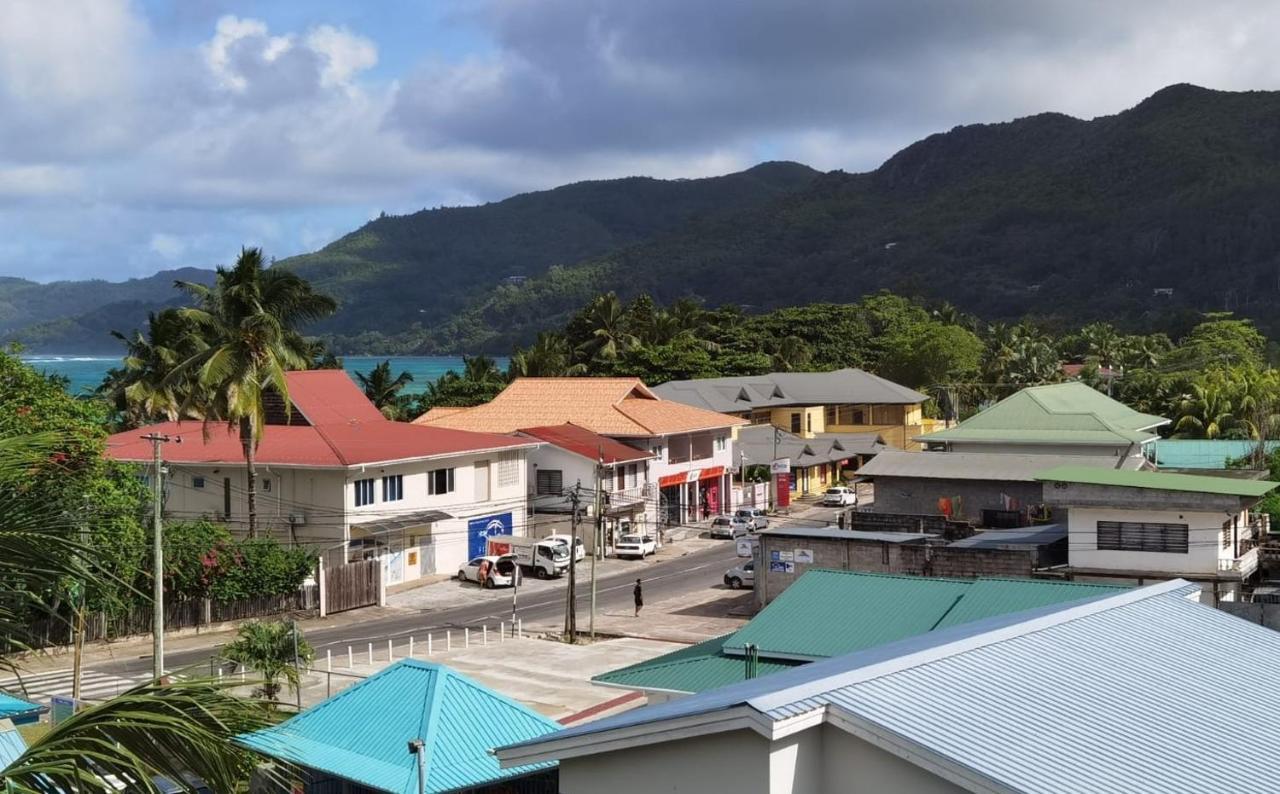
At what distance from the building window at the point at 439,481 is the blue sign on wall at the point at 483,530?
6.43 feet

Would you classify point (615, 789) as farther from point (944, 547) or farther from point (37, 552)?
point (944, 547)

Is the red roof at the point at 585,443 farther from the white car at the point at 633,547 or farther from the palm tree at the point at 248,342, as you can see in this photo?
the palm tree at the point at 248,342

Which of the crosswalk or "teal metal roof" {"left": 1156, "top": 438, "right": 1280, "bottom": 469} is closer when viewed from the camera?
the crosswalk

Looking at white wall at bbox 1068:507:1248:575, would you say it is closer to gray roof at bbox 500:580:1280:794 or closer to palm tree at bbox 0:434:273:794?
gray roof at bbox 500:580:1280:794

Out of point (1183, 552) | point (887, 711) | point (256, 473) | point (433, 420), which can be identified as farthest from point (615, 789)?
point (433, 420)

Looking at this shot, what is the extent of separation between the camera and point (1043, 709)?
10484 mm

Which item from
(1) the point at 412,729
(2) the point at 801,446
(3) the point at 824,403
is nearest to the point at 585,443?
(2) the point at 801,446

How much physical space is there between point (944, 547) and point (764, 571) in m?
6.72

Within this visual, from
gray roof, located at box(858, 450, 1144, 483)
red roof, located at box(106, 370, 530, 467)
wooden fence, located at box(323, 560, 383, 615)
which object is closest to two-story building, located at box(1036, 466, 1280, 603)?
gray roof, located at box(858, 450, 1144, 483)

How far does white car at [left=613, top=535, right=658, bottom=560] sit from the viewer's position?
5966cm

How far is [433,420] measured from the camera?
233 ft

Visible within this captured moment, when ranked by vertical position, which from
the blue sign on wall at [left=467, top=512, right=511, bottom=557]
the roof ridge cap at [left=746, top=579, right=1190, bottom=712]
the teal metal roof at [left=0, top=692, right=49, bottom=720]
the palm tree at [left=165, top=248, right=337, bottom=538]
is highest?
the palm tree at [left=165, top=248, right=337, bottom=538]

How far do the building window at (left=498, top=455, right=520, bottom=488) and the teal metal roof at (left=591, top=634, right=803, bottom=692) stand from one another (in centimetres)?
3602

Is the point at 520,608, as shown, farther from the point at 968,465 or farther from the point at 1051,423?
the point at 1051,423
